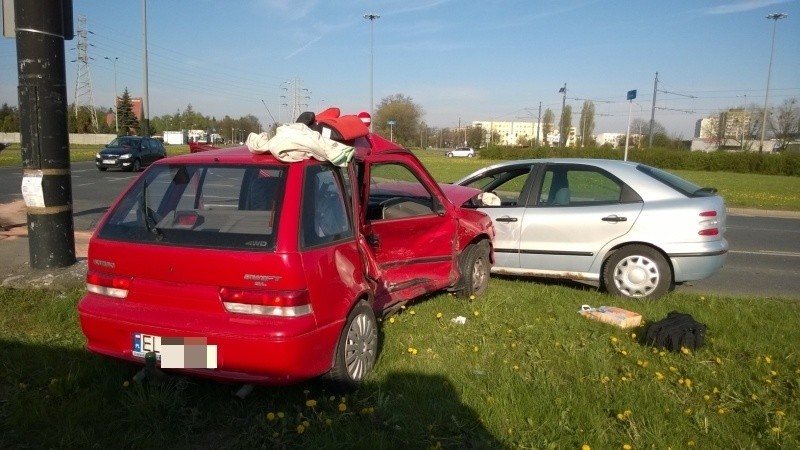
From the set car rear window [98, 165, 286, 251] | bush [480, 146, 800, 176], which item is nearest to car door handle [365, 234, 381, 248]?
car rear window [98, 165, 286, 251]

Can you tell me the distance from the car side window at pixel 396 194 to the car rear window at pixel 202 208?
52.2 inches

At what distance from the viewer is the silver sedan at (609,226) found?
6301 mm

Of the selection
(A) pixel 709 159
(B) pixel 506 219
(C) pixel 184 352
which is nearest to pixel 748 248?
(B) pixel 506 219

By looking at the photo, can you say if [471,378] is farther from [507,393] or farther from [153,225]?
[153,225]

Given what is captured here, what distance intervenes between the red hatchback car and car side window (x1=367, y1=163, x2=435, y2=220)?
675mm

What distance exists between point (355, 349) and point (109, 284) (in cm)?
152

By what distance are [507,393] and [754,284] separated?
18.3 feet

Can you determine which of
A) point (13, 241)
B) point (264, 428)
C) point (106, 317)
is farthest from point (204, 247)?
point (13, 241)

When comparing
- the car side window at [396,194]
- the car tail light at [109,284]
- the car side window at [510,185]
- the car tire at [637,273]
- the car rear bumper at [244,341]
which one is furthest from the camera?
the car side window at [510,185]

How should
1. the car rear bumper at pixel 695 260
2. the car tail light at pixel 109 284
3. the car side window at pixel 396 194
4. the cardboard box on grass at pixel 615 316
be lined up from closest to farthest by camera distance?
1. the car tail light at pixel 109 284
2. the car side window at pixel 396 194
3. the cardboard box on grass at pixel 615 316
4. the car rear bumper at pixel 695 260

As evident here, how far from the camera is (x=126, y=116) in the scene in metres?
82.2

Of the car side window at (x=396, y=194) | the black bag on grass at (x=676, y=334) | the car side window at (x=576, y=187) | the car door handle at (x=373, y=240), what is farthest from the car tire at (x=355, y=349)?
the car side window at (x=576, y=187)

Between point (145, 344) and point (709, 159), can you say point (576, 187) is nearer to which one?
point (145, 344)

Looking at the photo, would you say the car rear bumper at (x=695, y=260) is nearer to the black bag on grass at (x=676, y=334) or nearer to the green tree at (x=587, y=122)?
the black bag on grass at (x=676, y=334)
